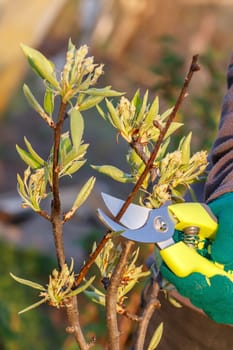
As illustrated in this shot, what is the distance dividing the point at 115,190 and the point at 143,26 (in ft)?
11.7

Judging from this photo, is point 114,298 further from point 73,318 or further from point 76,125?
point 76,125

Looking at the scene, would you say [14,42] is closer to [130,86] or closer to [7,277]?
[7,277]

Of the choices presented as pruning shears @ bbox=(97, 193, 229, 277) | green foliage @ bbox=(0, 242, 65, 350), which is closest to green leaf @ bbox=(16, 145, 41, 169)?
pruning shears @ bbox=(97, 193, 229, 277)

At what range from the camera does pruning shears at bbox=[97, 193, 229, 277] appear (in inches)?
39.2

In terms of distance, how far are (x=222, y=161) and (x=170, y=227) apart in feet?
0.83

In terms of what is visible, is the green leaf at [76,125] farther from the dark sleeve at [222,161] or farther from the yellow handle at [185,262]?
the dark sleeve at [222,161]

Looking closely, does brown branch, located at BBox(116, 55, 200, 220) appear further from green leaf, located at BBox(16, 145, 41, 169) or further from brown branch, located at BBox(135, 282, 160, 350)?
brown branch, located at BBox(135, 282, 160, 350)

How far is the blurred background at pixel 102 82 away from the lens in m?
2.98

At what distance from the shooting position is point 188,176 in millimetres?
995

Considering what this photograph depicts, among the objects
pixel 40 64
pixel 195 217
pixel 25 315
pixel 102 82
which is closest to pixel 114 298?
pixel 195 217

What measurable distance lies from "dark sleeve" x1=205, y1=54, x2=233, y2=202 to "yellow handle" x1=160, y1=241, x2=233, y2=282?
140mm

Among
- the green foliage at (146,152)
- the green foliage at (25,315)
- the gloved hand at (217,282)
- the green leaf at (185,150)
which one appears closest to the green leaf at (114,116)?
the green foliage at (146,152)

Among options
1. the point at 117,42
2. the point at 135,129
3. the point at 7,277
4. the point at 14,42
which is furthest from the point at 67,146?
the point at 117,42

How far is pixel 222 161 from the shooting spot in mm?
1253
